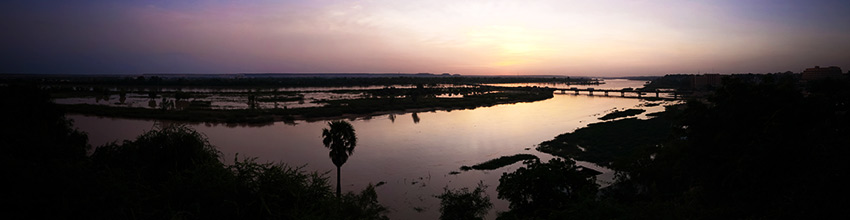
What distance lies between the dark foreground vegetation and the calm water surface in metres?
10.1

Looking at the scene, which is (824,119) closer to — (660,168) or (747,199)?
(747,199)

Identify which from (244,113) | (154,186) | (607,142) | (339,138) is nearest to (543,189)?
(339,138)

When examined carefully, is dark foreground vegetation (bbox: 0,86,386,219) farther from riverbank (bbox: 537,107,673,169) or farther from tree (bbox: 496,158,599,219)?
riverbank (bbox: 537,107,673,169)

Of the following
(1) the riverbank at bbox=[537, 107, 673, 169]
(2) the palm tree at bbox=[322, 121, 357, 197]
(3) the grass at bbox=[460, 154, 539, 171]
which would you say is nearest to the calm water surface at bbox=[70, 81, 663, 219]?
(3) the grass at bbox=[460, 154, 539, 171]

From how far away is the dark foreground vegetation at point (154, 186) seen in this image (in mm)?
5406

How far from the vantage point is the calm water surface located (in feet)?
70.6

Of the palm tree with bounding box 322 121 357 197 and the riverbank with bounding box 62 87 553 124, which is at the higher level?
the palm tree with bounding box 322 121 357 197

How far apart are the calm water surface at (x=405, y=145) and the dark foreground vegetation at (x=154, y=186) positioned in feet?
33.1

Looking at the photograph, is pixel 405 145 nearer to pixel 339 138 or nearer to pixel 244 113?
pixel 339 138

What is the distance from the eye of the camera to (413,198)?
65.1ft

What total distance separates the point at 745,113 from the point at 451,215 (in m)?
10.1

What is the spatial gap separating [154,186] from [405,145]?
25.1 m

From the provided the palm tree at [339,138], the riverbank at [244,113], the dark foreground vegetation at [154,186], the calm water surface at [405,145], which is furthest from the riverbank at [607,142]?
the riverbank at [244,113]

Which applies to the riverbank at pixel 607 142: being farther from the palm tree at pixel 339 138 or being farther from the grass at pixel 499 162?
the palm tree at pixel 339 138
